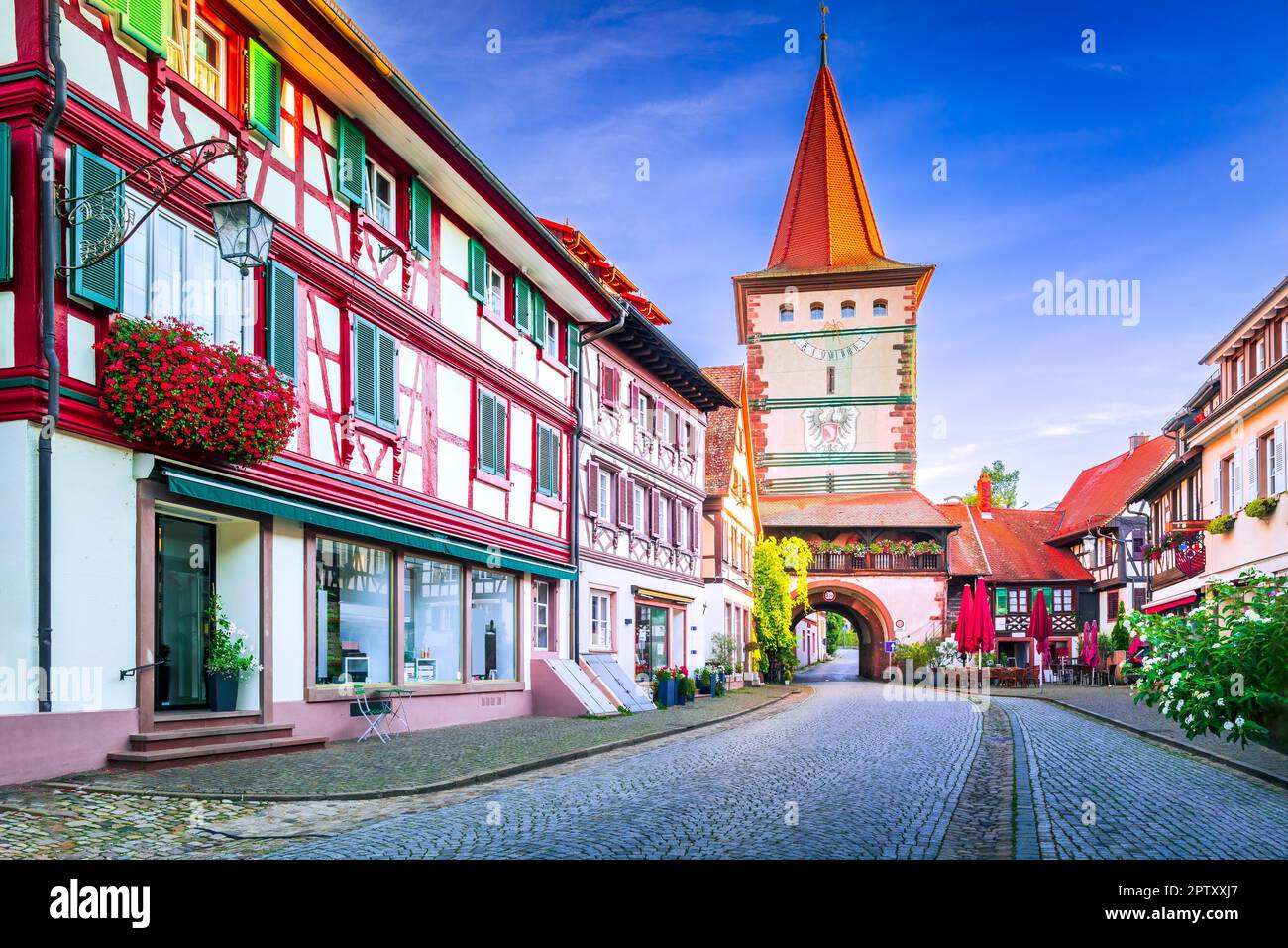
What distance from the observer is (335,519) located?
49.4 ft

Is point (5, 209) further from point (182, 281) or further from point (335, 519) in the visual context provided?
point (335, 519)

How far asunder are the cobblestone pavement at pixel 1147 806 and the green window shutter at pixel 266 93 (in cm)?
1027

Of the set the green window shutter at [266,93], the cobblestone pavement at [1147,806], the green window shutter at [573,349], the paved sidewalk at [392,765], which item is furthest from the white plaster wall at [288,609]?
the green window shutter at [573,349]

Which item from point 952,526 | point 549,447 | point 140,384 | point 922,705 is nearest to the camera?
point 140,384

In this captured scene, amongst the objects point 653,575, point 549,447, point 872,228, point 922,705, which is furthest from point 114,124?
point 872,228

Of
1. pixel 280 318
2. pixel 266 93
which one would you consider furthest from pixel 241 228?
pixel 266 93

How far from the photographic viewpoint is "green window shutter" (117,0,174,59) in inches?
461

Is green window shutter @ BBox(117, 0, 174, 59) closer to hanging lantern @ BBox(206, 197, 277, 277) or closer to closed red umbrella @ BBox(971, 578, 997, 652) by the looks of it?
hanging lantern @ BBox(206, 197, 277, 277)

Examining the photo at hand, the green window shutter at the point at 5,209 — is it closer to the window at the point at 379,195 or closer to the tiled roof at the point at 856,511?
the window at the point at 379,195

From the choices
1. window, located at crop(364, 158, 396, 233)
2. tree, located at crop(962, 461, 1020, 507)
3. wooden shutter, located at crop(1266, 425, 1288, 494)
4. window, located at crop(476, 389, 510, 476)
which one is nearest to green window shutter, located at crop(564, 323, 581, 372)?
window, located at crop(476, 389, 510, 476)

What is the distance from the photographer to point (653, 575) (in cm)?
2995

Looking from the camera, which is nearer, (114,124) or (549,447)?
(114,124)

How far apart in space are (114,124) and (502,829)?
723 cm
